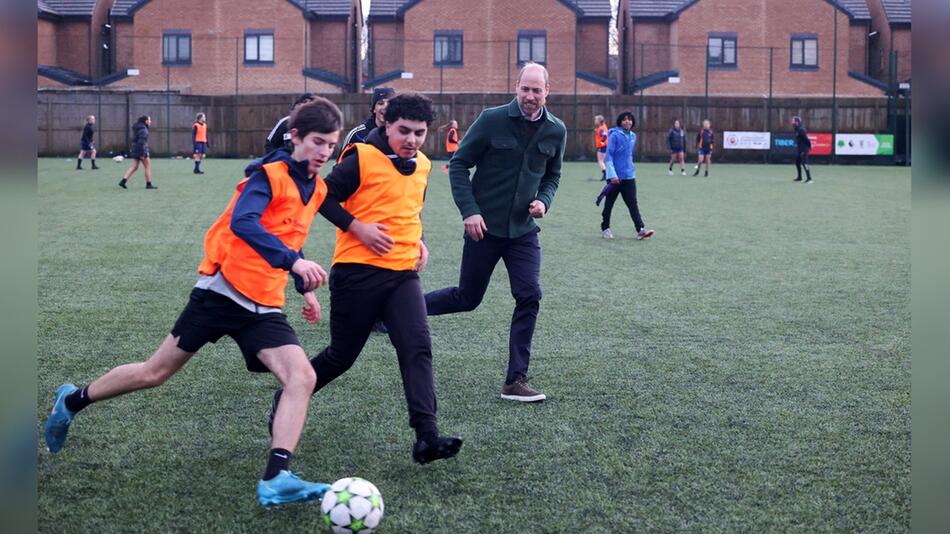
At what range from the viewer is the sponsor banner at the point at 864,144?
42250 mm

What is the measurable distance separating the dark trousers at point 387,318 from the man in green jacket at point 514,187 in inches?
53.1

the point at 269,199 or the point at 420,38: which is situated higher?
the point at 420,38

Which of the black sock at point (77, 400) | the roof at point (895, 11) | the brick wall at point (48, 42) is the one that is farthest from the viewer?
the roof at point (895, 11)

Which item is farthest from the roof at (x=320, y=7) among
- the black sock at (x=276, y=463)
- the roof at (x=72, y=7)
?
the black sock at (x=276, y=463)

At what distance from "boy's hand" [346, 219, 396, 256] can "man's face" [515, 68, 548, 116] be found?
6.08ft

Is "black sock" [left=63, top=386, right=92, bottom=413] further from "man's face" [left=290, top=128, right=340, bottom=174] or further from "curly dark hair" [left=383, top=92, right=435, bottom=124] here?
"curly dark hair" [left=383, top=92, right=435, bottom=124]

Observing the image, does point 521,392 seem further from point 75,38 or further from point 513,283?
point 75,38

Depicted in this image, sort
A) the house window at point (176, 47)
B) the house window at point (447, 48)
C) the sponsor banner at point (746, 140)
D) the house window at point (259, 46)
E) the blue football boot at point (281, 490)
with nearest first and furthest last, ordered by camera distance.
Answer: the blue football boot at point (281, 490)
the sponsor banner at point (746, 140)
the house window at point (176, 47)
the house window at point (259, 46)
the house window at point (447, 48)

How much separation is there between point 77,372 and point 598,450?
3593mm

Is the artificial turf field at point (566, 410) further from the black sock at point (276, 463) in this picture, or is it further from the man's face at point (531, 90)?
the man's face at point (531, 90)

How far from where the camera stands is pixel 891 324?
29.6 ft

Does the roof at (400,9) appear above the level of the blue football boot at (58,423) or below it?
above
